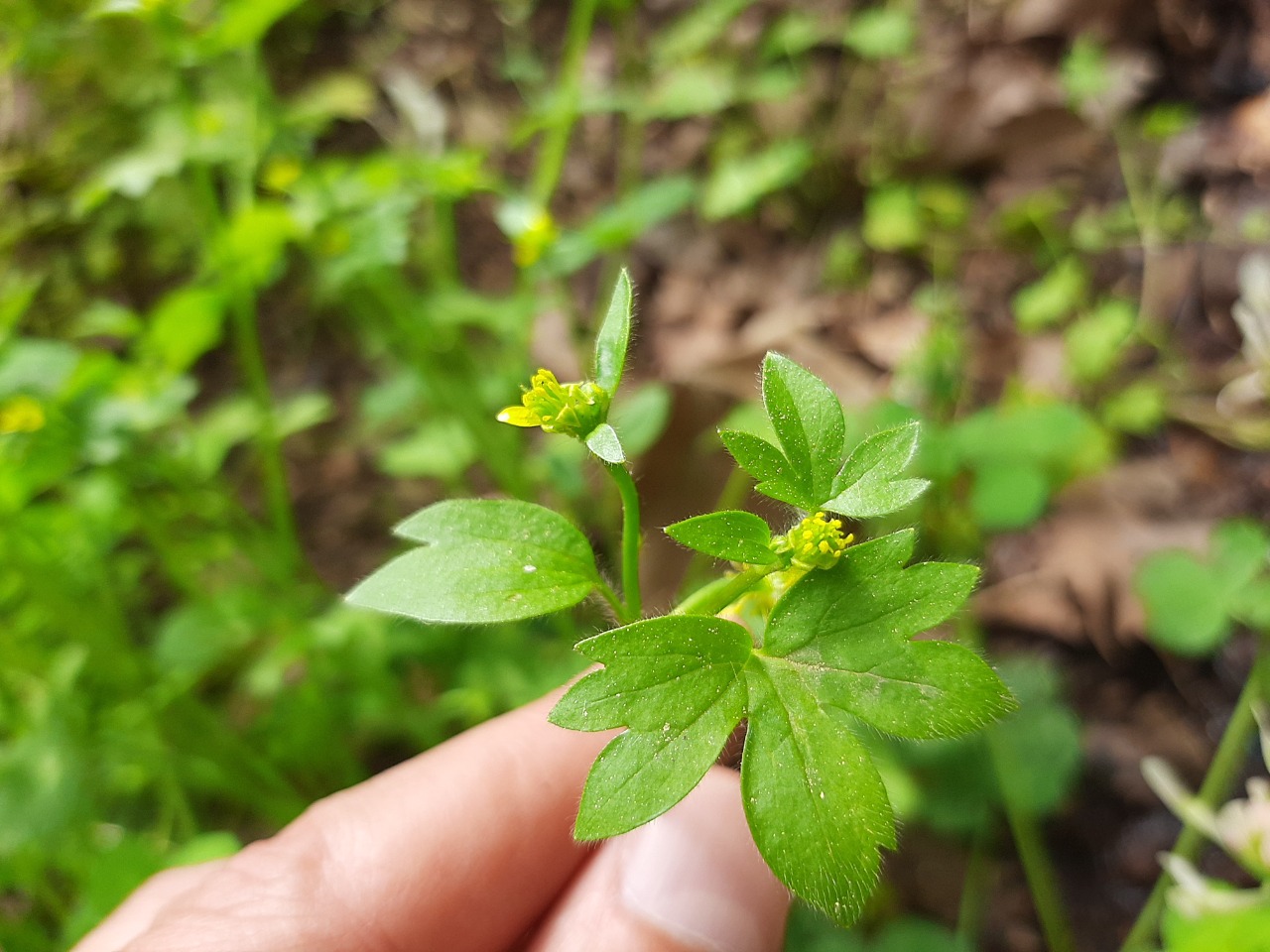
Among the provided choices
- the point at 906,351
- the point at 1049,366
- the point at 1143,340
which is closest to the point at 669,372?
the point at 906,351

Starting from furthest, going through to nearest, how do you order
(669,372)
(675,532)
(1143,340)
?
1. (669,372)
2. (1143,340)
3. (675,532)

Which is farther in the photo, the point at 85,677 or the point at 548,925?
the point at 85,677

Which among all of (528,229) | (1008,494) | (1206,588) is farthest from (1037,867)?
(528,229)

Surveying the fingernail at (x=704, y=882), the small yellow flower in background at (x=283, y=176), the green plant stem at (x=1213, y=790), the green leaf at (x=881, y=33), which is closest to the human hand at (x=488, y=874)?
the fingernail at (x=704, y=882)

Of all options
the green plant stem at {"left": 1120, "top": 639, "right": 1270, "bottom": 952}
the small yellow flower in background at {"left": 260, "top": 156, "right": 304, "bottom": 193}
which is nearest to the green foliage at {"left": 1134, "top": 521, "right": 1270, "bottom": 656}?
the green plant stem at {"left": 1120, "top": 639, "right": 1270, "bottom": 952}

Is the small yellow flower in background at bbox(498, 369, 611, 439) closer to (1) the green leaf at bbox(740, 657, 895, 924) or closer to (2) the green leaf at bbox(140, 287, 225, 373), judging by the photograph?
(1) the green leaf at bbox(740, 657, 895, 924)

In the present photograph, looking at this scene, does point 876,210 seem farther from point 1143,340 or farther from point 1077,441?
point 1077,441
